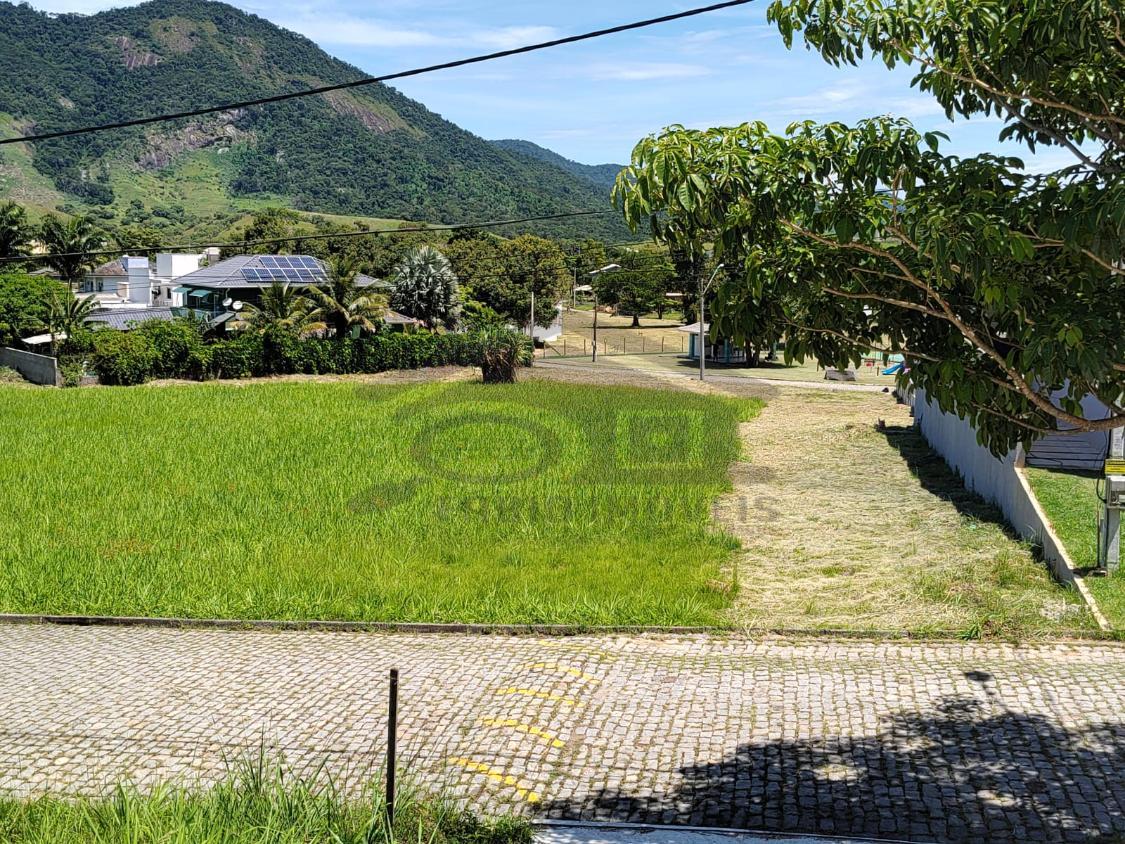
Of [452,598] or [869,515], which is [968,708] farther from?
[869,515]

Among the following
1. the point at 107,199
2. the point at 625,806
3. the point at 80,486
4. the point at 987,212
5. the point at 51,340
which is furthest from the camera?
the point at 107,199

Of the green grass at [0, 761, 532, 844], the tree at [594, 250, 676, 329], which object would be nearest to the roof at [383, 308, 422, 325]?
the tree at [594, 250, 676, 329]

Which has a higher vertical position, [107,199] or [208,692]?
[107,199]

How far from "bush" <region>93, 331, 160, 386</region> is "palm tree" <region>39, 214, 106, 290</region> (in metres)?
25.7

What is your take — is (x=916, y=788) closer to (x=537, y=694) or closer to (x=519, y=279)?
(x=537, y=694)

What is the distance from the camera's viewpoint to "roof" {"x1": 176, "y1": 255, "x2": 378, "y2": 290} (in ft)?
188

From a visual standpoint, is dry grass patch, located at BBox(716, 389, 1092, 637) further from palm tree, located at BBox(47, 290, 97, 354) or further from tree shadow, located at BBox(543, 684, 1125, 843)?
palm tree, located at BBox(47, 290, 97, 354)

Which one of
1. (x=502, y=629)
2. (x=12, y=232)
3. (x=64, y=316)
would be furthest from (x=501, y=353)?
(x=12, y=232)

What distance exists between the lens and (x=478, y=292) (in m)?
83.2

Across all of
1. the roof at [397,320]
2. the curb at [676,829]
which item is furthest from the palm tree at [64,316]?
the curb at [676,829]

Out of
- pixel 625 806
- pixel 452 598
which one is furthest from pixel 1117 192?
pixel 452 598

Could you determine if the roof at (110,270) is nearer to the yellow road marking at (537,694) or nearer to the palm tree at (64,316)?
the palm tree at (64,316)

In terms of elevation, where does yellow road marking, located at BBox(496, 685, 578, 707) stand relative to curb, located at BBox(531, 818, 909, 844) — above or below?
below

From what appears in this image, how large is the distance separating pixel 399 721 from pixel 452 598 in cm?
427
